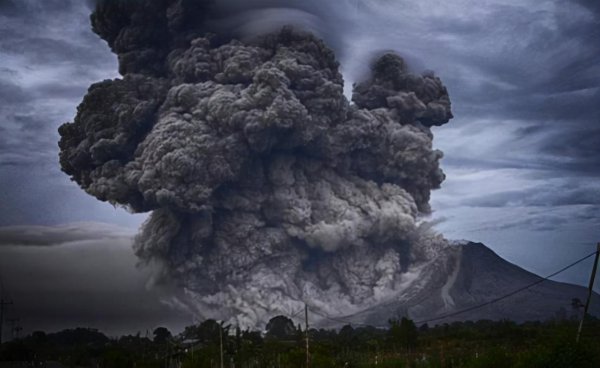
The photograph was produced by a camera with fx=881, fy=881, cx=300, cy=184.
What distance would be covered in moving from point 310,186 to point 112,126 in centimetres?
1964

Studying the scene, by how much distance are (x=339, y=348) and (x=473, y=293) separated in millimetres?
66275

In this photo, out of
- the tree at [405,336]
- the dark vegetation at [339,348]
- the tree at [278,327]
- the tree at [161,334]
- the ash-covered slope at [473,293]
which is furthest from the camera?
the ash-covered slope at [473,293]

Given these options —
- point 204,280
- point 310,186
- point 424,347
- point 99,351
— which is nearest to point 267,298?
point 204,280

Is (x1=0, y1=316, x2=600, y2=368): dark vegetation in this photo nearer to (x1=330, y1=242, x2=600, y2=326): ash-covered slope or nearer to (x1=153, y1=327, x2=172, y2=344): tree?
A: (x1=153, y1=327, x2=172, y2=344): tree

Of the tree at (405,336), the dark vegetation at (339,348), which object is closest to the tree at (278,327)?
the dark vegetation at (339,348)

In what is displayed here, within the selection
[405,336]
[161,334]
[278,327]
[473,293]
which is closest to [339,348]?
[405,336]

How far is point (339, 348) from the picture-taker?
64.4m

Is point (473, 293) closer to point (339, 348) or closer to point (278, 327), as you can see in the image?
point (278, 327)

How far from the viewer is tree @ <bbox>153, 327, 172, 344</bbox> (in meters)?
91.3

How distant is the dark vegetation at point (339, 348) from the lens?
4225 cm

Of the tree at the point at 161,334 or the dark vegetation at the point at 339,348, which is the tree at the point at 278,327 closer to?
the dark vegetation at the point at 339,348

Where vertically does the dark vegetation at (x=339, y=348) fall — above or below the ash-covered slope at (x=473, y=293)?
below

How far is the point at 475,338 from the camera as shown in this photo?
67.4 m

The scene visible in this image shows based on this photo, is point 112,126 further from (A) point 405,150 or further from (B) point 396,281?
(B) point 396,281
